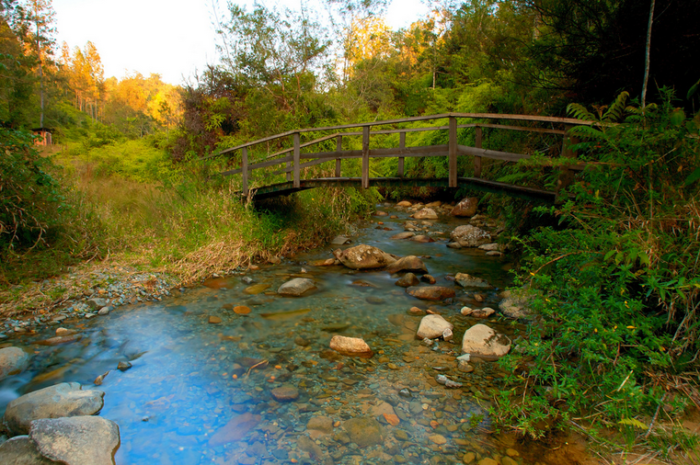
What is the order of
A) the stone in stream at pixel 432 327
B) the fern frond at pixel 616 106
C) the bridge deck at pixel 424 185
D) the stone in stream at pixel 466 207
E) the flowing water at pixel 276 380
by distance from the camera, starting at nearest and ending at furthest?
the flowing water at pixel 276 380 < the fern frond at pixel 616 106 < the stone in stream at pixel 432 327 < the bridge deck at pixel 424 185 < the stone in stream at pixel 466 207

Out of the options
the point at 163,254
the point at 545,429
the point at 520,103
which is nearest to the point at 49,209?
the point at 163,254

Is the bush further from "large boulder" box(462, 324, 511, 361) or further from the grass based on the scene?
"large boulder" box(462, 324, 511, 361)

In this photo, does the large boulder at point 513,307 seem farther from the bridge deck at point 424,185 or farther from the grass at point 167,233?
the grass at point 167,233

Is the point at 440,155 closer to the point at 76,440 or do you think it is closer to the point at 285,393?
the point at 285,393

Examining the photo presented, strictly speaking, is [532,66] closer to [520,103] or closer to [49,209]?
[520,103]

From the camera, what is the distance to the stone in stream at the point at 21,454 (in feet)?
8.96

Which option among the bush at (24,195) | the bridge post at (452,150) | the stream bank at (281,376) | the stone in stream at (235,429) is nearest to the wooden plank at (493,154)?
the bridge post at (452,150)

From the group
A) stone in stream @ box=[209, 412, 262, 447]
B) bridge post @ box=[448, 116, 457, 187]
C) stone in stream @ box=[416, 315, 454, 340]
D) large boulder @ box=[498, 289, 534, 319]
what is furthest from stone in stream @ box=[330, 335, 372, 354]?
bridge post @ box=[448, 116, 457, 187]

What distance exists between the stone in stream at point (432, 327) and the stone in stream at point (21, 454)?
3853 millimetres

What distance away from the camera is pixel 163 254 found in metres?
7.49

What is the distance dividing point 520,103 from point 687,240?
6.60 m

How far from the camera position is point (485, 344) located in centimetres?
471

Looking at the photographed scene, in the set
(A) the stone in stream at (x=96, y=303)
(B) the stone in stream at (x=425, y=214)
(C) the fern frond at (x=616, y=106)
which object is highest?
(C) the fern frond at (x=616, y=106)

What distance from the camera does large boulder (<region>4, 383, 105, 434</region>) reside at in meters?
3.31
